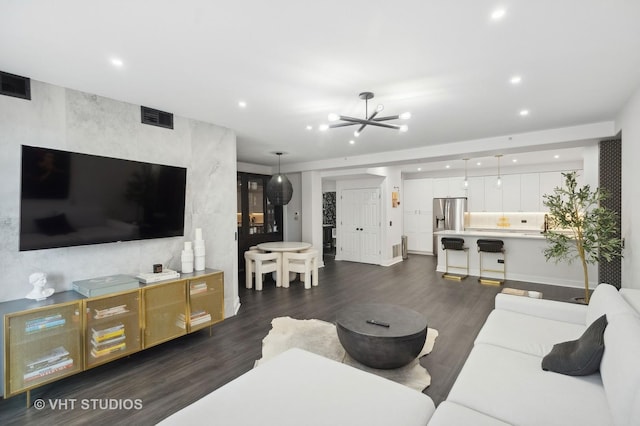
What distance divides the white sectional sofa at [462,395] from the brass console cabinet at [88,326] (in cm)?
177

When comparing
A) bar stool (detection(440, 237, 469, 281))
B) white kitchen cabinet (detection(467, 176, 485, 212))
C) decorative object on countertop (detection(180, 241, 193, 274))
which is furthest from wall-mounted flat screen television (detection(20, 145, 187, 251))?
white kitchen cabinet (detection(467, 176, 485, 212))

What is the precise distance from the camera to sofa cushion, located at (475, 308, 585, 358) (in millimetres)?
2227

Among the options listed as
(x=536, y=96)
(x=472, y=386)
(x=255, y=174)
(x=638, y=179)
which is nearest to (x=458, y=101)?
(x=536, y=96)

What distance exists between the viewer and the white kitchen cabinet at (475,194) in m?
8.66

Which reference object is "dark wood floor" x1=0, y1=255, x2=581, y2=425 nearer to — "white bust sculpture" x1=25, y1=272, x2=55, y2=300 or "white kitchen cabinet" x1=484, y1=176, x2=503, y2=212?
"white bust sculpture" x1=25, y1=272, x2=55, y2=300

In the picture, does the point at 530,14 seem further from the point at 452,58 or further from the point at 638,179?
the point at 638,179

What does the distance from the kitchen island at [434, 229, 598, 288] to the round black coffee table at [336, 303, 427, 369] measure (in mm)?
4324

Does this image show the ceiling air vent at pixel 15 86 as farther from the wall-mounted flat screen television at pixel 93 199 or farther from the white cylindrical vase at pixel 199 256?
the white cylindrical vase at pixel 199 256

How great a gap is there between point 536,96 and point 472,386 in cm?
307

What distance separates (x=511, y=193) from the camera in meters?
8.23

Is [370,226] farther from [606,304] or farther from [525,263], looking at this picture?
[606,304]

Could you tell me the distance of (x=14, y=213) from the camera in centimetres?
261

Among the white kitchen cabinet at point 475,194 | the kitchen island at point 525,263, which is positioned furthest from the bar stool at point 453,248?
the white kitchen cabinet at point 475,194

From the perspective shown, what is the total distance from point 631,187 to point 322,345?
12.5 feet
